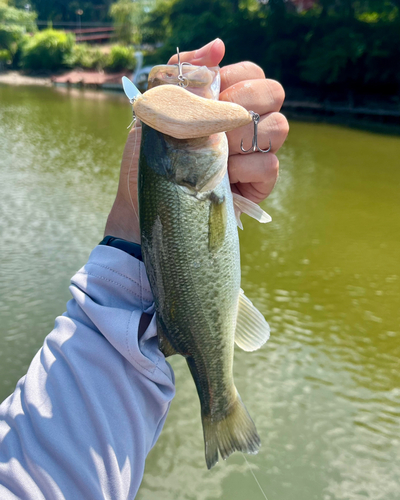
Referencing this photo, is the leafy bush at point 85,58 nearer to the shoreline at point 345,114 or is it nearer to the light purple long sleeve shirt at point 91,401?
the shoreline at point 345,114

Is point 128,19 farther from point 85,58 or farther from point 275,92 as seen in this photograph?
point 275,92

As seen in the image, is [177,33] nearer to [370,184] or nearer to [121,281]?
[370,184]

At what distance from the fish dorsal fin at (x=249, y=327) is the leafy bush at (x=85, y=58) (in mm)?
50956

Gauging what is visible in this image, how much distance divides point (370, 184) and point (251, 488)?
995 centimetres

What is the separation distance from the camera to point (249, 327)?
5.08ft

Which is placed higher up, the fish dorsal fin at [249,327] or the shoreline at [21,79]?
the fish dorsal fin at [249,327]

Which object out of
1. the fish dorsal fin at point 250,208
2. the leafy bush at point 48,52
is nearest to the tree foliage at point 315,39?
the leafy bush at point 48,52

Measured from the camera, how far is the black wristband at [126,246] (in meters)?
1.56

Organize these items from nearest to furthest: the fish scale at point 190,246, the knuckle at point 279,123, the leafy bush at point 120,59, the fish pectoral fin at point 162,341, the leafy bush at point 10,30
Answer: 1. the fish scale at point 190,246
2. the fish pectoral fin at point 162,341
3. the knuckle at point 279,123
4. the leafy bush at point 120,59
5. the leafy bush at point 10,30

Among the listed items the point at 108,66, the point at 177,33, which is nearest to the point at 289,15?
the point at 177,33

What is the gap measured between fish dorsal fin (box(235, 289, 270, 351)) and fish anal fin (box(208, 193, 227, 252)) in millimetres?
315

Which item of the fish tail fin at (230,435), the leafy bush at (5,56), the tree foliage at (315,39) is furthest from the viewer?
the leafy bush at (5,56)

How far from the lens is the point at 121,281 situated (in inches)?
58.0

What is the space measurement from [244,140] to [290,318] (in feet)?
15.3
